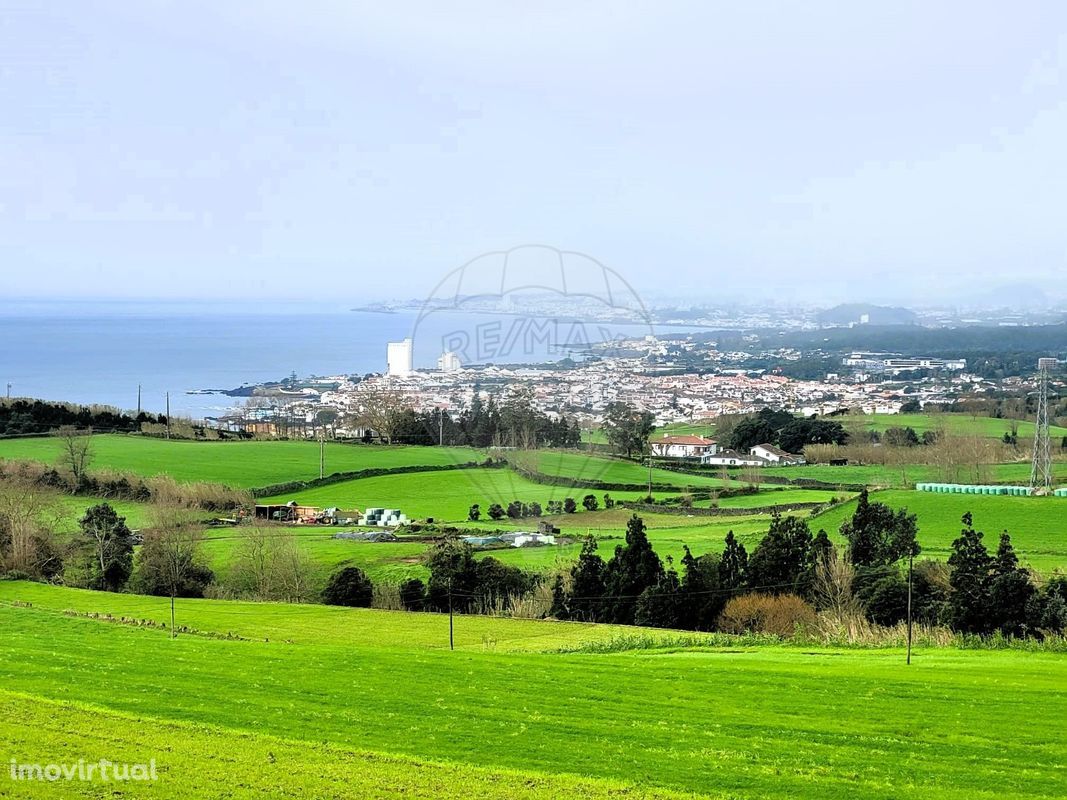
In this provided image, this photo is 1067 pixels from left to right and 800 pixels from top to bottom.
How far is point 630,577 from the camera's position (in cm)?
2662

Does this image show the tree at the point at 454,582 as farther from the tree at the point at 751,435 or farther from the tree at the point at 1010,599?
the tree at the point at 751,435

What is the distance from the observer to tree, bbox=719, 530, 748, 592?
1033 inches

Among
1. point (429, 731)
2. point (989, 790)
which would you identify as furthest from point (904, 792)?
point (429, 731)

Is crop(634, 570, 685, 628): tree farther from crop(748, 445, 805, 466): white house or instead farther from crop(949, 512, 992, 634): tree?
crop(748, 445, 805, 466): white house

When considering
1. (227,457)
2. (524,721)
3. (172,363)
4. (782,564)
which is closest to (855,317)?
(172,363)

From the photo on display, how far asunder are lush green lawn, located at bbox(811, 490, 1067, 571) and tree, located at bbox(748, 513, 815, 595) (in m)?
4.64

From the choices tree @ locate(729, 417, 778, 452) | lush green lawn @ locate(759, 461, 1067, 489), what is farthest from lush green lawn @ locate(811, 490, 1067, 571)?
tree @ locate(729, 417, 778, 452)

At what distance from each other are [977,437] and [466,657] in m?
43.2

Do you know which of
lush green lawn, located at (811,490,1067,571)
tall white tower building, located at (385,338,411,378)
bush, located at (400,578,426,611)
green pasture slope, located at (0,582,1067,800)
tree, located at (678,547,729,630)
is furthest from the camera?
lush green lawn, located at (811,490,1067,571)

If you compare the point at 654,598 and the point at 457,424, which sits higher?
the point at 457,424

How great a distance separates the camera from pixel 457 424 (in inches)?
942

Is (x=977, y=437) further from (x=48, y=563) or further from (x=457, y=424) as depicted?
(x=48, y=563)

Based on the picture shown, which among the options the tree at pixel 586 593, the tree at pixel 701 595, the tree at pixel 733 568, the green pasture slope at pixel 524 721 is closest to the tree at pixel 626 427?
the tree at pixel 586 593

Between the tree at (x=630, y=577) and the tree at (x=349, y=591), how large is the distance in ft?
21.5
